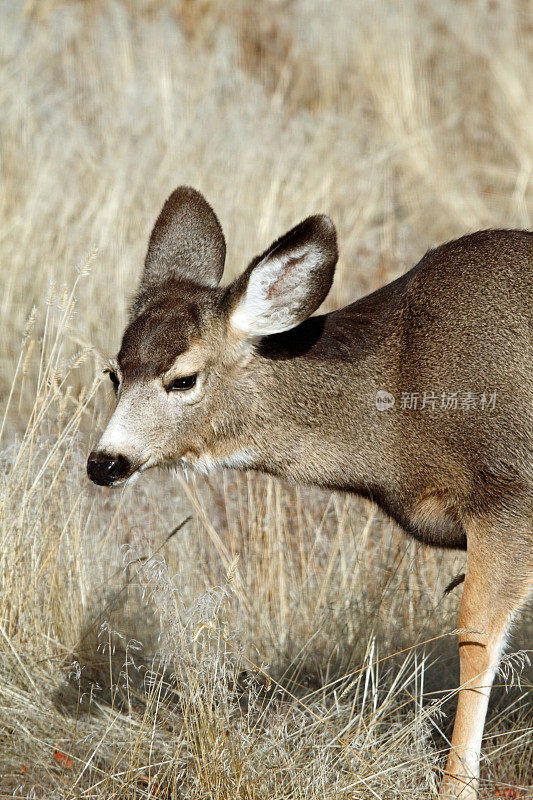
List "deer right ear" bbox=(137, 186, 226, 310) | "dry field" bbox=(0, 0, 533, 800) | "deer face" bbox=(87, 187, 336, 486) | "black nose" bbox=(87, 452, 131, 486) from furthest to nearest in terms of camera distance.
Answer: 1. "deer right ear" bbox=(137, 186, 226, 310)
2. "dry field" bbox=(0, 0, 533, 800)
3. "deer face" bbox=(87, 187, 336, 486)
4. "black nose" bbox=(87, 452, 131, 486)

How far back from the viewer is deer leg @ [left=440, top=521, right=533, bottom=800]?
412 centimetres

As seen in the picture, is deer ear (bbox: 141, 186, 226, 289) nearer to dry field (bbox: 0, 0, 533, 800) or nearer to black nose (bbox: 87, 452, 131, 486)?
dry field (bbox: 0, 0, 533, 800)

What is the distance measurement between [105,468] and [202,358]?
582 mm

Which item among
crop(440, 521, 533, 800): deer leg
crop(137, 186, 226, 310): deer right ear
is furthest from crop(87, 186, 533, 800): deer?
crop(137, 186, 226, 310): deer right ear

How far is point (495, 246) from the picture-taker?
175 inches

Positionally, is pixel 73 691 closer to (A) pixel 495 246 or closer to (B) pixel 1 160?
(A) pixel 495 246

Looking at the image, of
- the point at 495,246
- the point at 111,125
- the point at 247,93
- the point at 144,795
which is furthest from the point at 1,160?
the point at 144,795

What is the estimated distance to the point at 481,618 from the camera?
165 inches

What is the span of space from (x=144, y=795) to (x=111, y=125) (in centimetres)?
739

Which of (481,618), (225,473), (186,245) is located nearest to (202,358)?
(186,245)

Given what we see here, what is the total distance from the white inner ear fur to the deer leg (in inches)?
41.7

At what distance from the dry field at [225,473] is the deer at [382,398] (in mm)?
380

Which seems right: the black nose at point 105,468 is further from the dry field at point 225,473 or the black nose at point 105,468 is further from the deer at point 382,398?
the dry field at point 225,473

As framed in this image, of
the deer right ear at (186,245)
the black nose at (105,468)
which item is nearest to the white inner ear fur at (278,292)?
the deer right ear at (186,245)
